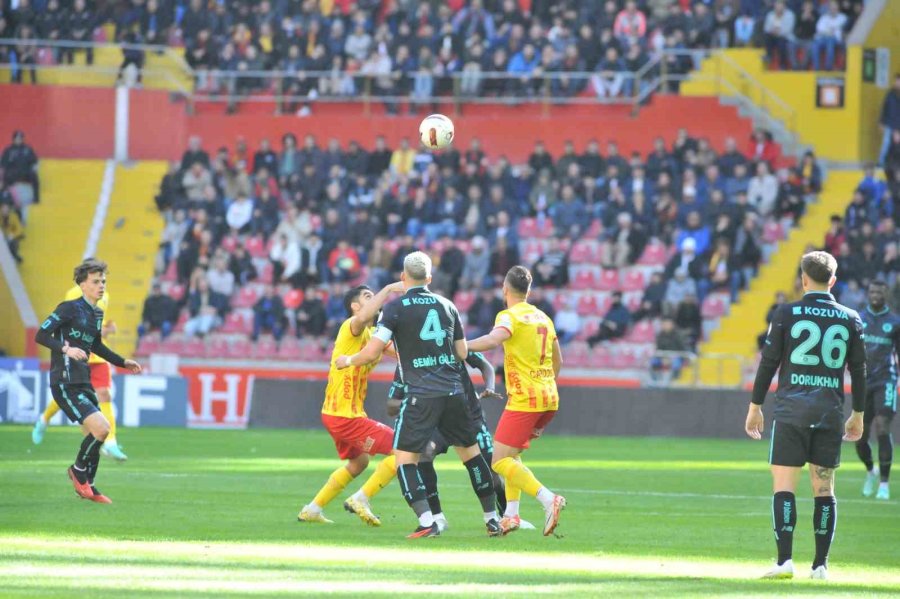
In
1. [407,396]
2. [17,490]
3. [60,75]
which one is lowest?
[17,490]

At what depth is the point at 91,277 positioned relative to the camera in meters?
15.9

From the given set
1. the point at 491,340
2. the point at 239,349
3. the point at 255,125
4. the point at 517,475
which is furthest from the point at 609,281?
the point at 491,340

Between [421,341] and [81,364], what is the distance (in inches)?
174

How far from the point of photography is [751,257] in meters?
33.1

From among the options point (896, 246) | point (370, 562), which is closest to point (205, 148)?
point (896, 246)

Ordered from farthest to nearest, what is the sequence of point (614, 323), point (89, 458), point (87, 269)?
point (614, 323), point (89, 458), point (87, 269)

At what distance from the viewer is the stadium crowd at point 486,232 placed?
108 ft

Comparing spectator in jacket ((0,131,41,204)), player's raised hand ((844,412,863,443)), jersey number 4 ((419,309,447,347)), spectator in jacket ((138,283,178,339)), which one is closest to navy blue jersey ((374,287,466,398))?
jersey number 4 ((419,309,447,347))

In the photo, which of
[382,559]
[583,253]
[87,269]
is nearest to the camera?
[382,559]

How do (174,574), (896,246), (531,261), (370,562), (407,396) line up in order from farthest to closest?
1. (531,261)
2. (896,246)
3. (407,396)
4. (370,562)
5. (174,574)

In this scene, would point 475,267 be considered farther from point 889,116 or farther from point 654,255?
point 889,116

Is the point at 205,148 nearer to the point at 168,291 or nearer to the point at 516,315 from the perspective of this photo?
the point at 168,291

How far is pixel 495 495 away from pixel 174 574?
164 inches

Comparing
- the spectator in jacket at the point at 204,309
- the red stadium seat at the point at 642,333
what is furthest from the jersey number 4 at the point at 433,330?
the spectator in jacket at the point at 204,309
